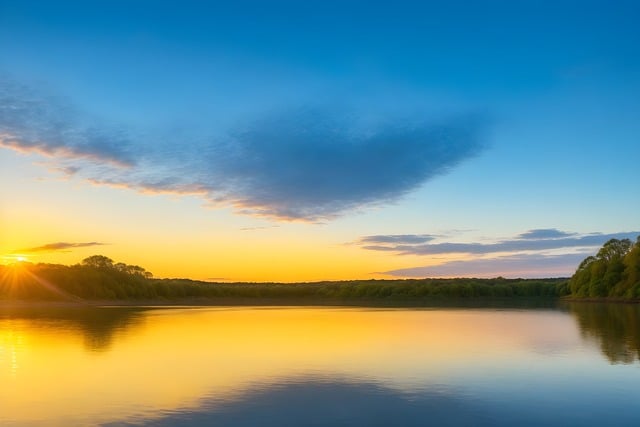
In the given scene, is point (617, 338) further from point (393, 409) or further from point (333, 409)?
point (333, 409)

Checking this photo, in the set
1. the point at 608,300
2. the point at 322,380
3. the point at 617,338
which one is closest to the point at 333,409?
the point at 322,380

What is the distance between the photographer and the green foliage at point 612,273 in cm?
12606

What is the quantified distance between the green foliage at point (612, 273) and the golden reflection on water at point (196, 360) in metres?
73.8

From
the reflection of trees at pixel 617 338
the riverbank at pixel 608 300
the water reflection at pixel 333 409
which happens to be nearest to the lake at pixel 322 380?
the water reflection at pixel 333 409

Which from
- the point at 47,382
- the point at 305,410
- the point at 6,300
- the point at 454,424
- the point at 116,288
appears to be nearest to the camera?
the point at 454,424

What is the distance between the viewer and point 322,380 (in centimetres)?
3047

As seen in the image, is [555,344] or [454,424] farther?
[555,344]

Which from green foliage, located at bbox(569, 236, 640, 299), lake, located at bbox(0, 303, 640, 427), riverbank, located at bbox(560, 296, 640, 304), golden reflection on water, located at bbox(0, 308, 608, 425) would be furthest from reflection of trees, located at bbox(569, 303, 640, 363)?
green foliage, located at bbox(569, 236, 640, 299)

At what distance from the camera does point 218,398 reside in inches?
1009

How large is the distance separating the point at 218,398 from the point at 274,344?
23356mm

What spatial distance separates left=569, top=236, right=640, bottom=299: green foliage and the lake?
8066 cm

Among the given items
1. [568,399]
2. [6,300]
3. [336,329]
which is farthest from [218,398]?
[6,300]

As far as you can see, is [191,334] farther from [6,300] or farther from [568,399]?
[6,300]

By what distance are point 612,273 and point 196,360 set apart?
121307 millimetres
